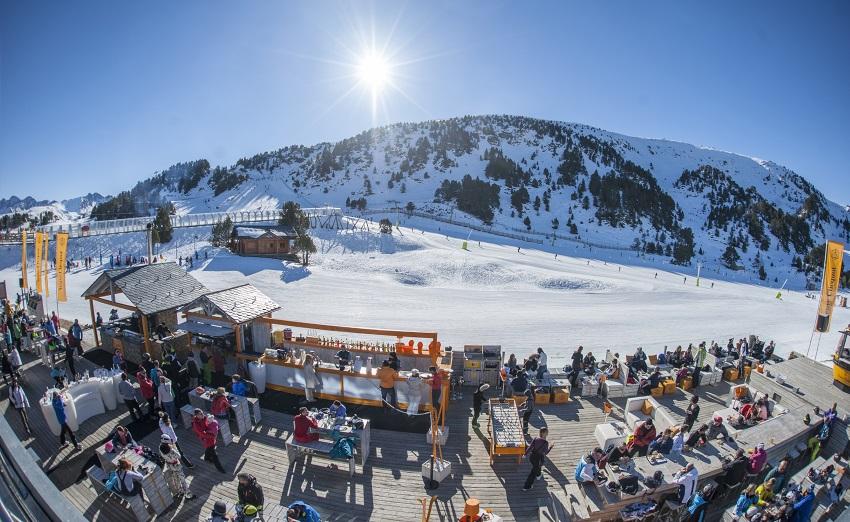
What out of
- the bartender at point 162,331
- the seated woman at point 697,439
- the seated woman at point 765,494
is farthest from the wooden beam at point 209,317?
the seated woman at point 765,494

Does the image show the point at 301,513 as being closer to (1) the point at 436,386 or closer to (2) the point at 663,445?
(1) the point at 436,386

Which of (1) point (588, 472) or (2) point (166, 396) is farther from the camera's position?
(2) point (166, 396)

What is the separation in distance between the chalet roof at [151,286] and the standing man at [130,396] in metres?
3.11

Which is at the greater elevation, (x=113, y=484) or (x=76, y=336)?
(x=76, y=336)

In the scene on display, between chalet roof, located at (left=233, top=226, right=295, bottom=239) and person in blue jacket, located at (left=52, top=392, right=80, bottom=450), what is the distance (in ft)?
105

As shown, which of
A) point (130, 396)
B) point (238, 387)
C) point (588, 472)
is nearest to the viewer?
point (588, 472)

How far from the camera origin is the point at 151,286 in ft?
41.0

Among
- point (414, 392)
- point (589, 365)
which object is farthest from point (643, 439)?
point (414, 392)

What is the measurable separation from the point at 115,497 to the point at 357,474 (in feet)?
13.9

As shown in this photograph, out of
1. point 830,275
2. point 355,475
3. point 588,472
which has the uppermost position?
point 830,275

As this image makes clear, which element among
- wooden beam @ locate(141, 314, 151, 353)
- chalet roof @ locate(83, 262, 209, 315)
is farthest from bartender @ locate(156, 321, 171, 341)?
chalet roof @ locate(83, 262, 209, 315)

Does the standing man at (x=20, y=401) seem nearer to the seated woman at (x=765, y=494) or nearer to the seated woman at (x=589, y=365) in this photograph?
the seated woman at (x=589, y=365)

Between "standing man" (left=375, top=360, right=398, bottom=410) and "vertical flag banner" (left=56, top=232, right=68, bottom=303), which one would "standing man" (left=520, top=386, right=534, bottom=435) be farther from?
"vertical flag banner" (left=56, top=232, right=68, bottom=303)

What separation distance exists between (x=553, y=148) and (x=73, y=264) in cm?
11003
